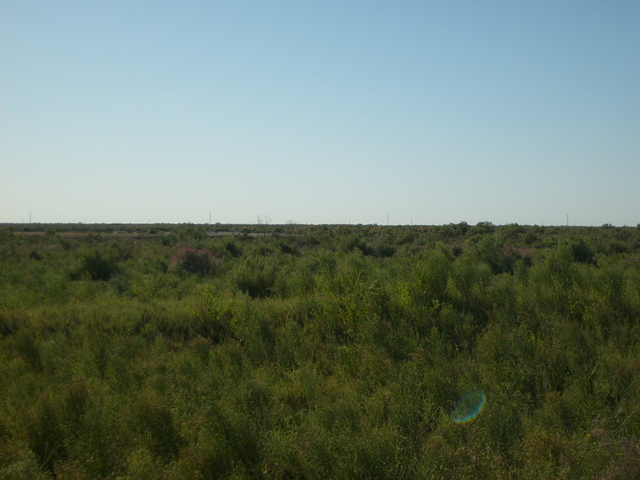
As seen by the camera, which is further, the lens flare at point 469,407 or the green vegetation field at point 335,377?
the lens flare at point 469,407

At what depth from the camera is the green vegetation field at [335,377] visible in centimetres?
605

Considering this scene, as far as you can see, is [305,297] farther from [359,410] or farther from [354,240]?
[354,240]

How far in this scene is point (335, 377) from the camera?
945cm

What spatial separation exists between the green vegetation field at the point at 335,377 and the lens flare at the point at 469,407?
6.1 inches

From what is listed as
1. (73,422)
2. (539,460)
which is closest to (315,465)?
(539,460)

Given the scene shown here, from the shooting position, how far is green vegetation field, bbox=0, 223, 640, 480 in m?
6.05

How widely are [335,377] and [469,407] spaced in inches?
106

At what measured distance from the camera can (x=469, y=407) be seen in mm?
7621

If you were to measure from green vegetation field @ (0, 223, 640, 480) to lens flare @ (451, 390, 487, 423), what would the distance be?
0.51 feet

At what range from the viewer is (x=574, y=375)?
340 inches

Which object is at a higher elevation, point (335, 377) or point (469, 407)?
point (469, 407)

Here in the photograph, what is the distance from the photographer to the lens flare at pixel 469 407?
727 cm

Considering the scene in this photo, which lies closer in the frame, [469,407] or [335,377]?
[469,407]

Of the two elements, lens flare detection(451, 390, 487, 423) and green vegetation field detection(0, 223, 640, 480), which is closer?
green vegetation field detection(0, 223, 640, 480)
